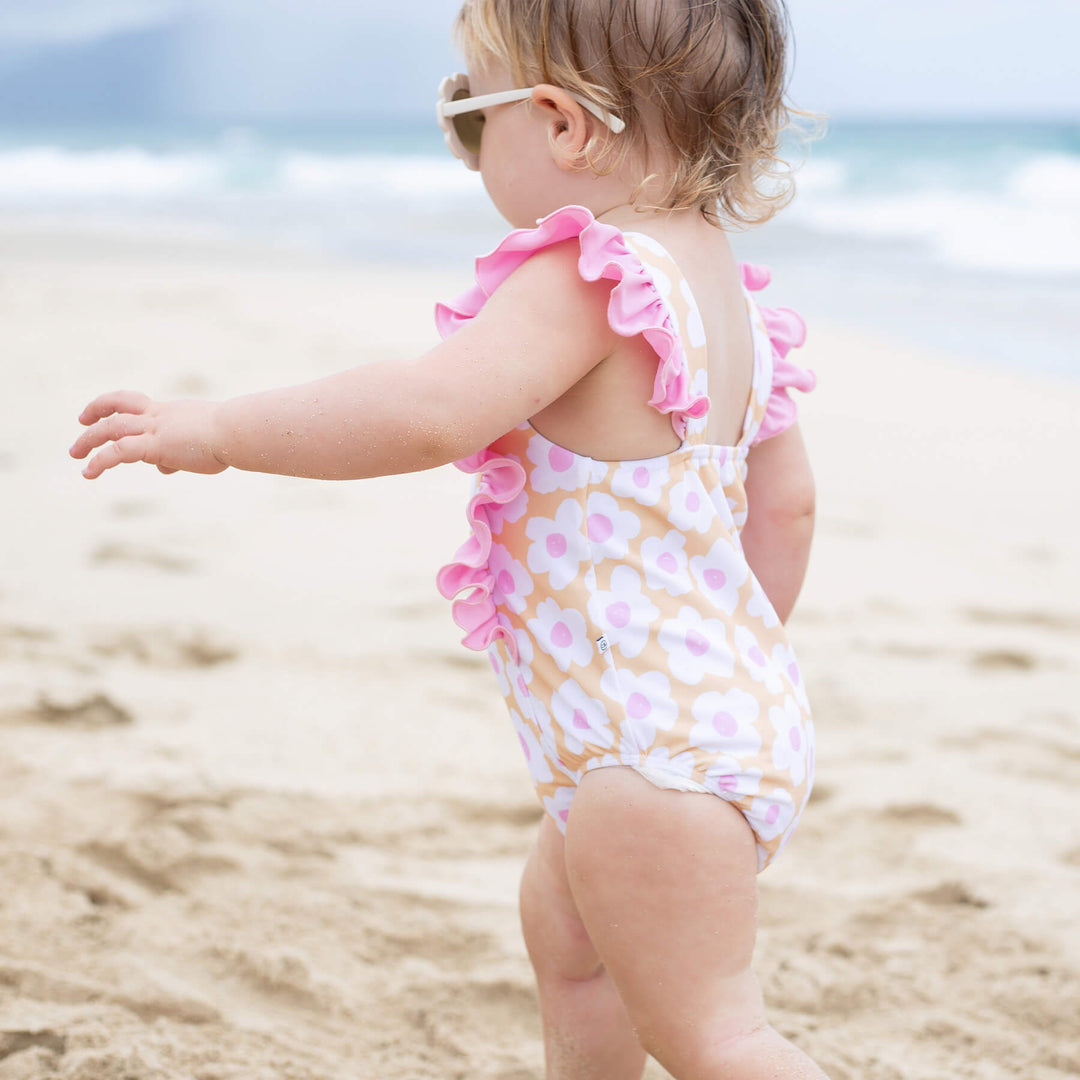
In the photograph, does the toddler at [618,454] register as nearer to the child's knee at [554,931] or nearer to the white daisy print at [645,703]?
the white daisy print at [645,703]

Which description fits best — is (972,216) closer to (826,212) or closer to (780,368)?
(826,212)

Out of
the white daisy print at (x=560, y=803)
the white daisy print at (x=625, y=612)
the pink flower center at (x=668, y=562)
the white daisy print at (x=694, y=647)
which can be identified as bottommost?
the white daisy print at (x=560, y=803)

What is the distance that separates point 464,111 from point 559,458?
15.3 inches

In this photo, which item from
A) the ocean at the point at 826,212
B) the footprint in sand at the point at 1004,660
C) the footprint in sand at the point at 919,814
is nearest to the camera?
the footprint in sand at the point at 919,814

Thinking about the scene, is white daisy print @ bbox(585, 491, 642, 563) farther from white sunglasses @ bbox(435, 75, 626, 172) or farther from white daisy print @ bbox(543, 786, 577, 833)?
white sunglasses @ bbox(435, 75, 626, 172)

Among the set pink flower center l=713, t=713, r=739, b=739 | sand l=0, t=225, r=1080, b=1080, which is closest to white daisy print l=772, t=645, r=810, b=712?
pink flower center l=713, t=713, r=739, b=739

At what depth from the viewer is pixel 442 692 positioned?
3006 millimetres

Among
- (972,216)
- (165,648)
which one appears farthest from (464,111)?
(972,216)

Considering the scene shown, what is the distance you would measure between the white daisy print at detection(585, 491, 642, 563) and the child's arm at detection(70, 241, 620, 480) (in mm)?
119

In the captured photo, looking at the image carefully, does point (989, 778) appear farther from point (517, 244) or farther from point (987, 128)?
point (987, 128)

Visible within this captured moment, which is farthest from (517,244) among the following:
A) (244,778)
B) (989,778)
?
(989,778)

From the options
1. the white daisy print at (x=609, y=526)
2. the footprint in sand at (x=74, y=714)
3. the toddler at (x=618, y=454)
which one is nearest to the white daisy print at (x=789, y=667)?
the toddler at (x=618, y=454)

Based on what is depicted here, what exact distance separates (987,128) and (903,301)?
27796 millimetres

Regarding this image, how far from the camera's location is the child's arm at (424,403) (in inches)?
46.3
